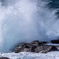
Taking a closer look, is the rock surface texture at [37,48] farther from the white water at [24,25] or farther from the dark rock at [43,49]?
the white water at [24,25]

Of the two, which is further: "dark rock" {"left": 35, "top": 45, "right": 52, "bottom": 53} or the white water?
the white water

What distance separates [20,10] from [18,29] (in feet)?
4.63

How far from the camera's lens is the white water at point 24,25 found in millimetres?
7492

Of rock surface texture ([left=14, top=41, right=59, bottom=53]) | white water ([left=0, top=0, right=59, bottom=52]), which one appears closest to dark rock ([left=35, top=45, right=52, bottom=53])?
rock surface texture ([left=14, top=41, right=59, bottom=53])

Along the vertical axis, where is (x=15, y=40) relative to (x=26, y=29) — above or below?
below

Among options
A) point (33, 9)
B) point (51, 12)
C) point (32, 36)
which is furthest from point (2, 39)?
point (51, 12)

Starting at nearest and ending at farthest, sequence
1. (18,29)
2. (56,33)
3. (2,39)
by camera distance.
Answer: (2,39) < (18,29) < (56,33)

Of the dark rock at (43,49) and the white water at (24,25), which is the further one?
the white water at (24,25)

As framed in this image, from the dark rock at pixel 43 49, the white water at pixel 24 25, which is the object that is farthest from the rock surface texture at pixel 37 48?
the white water at pixel 24 25

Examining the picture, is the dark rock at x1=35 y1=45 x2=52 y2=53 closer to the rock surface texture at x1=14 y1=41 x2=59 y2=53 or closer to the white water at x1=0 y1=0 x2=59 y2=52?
the rock surface texture at x1=14 y1=41 x2=59 y2=53

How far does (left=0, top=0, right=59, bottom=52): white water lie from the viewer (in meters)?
7.49

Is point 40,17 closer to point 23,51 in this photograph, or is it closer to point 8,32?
point 8,32

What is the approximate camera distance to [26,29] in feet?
26.3

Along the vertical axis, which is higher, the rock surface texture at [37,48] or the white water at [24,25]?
the white water at [24,25]
